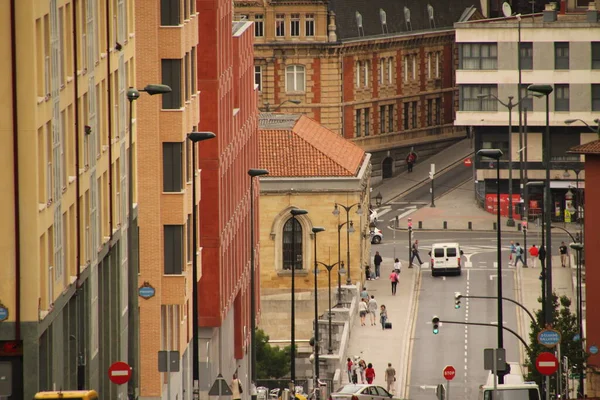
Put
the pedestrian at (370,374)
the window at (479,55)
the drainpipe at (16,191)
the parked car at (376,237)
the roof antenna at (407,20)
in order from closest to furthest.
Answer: the drainpipe at (16,191) < the pedestrian at (370,374) < the parked car at (376,237) < the window at (479,55) < the roof antenna at (407,20)

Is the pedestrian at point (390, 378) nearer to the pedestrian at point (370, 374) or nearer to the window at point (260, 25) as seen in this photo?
the pedestrian at point (370, 374)

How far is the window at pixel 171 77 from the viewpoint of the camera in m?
71.4

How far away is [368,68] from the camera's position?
166 metres

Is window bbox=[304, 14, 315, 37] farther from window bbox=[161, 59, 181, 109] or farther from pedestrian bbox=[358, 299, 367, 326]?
window bbox=[161, 59, 181, 109]

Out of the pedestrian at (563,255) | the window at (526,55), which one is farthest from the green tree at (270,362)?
the window at (526,55)

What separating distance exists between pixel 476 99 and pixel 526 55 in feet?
14.0

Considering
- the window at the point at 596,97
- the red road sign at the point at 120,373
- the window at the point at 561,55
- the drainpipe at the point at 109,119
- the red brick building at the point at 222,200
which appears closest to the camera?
the red road sign at the point at 120,373

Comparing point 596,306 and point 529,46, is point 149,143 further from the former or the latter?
point 529,46

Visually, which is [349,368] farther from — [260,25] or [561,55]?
[260,25]

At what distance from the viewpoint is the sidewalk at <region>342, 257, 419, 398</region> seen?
9700 centimetres

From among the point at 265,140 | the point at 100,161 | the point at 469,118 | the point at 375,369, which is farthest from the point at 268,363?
the point at 469,118

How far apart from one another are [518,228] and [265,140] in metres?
21.2

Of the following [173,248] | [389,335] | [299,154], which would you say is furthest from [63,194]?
[299,154]

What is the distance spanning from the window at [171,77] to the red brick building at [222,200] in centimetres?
1087
